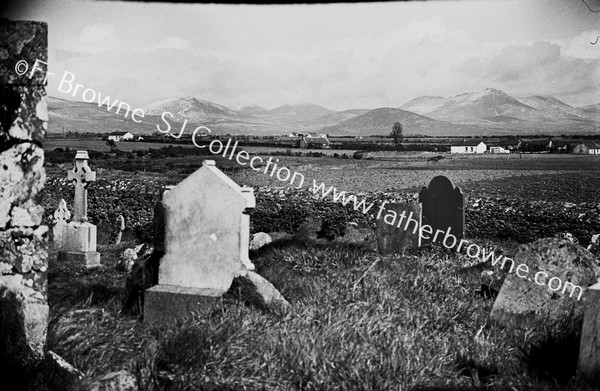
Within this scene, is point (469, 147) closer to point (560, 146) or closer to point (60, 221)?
point (560, 146)

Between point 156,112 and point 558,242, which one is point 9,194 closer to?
point 558,242

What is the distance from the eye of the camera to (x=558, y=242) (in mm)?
5273

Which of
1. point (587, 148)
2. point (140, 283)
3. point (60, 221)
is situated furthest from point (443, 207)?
point (60, 221)

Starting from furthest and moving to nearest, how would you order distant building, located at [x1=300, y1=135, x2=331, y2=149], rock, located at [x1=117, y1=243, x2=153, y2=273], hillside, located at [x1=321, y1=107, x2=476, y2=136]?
distant building, located at [x1=300, y1=135, x2=331, y2=149], hillside, located at [x1=321, y1=107, x2=476, y2=136], rock, located at [x1=117, y1=243, x2=153, y2=273]

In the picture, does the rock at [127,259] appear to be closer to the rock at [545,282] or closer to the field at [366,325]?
the field at [366,325]

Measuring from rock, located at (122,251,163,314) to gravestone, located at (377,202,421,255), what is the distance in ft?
9.74

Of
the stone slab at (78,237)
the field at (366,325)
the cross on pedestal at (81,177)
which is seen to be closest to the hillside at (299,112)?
the field at (366,325)

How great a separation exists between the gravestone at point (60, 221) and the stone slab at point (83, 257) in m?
0.19

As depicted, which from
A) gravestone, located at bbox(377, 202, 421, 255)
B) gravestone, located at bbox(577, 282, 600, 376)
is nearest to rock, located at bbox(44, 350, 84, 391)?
gravestone, located at bbox(577, 282, 600, 376)

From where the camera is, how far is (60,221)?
10.2m

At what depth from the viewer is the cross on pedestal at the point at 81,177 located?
9844 mm

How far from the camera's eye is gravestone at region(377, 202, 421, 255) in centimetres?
804

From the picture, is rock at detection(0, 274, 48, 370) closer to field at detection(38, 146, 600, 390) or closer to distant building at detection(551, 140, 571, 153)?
field at detection(38, 146, 600, 390)

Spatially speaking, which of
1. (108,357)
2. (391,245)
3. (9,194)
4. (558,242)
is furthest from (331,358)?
(391,245)
